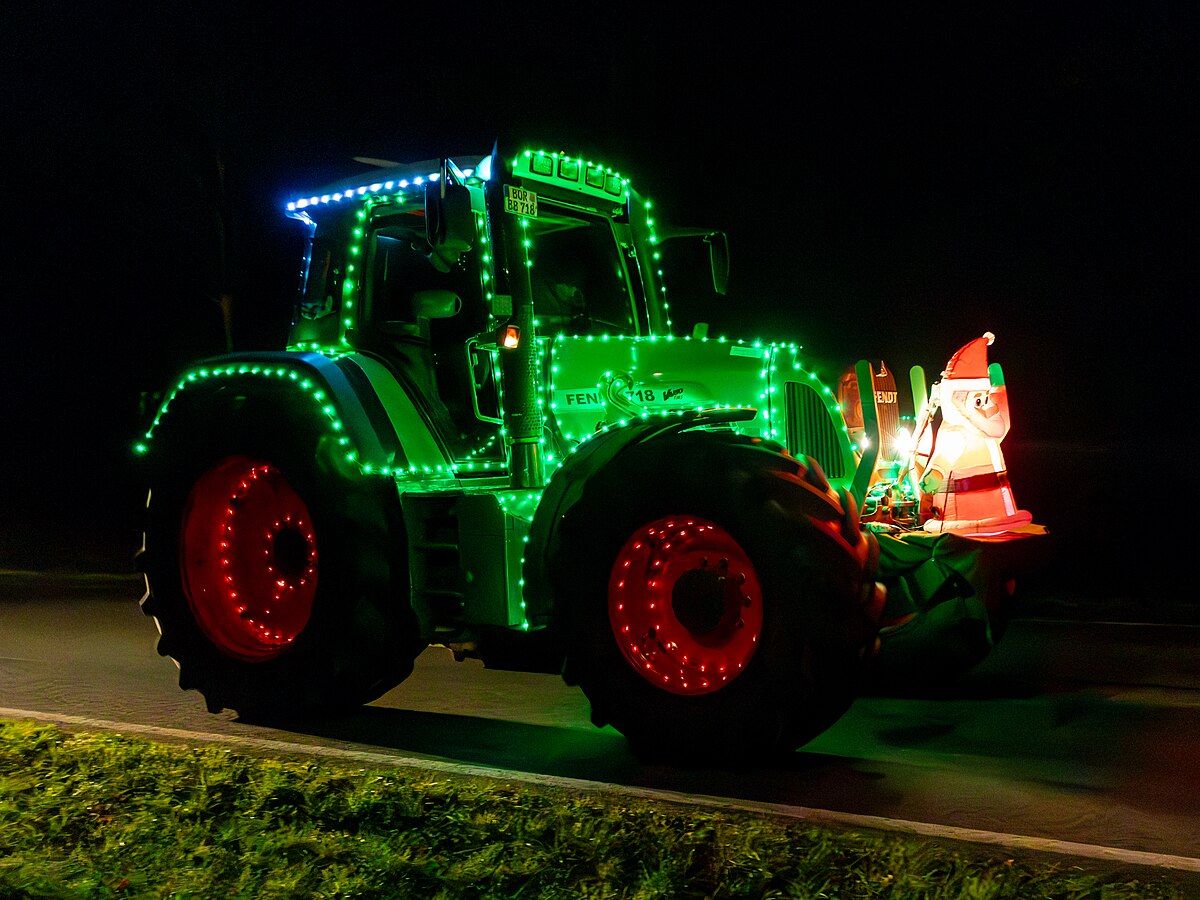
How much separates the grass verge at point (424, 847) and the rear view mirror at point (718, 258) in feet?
12.5

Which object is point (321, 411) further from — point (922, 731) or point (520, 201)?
point (922, 731)

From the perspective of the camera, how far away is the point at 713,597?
6070 millimetres

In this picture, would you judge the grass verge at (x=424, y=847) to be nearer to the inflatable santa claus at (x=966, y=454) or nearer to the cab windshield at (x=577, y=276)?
the inflatable santa claus at (x=966, y=454)

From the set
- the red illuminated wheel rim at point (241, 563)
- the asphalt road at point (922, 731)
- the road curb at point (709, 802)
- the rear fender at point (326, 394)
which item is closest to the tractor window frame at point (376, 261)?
the rear fender at point (326, 394)

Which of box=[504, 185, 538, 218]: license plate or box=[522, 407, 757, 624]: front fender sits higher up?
box=[504, 185, 538, 218]: license plate

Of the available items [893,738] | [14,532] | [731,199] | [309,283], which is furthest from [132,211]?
[893,738]

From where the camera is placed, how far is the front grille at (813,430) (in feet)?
23.9

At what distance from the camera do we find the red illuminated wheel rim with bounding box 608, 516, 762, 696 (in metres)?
6.05

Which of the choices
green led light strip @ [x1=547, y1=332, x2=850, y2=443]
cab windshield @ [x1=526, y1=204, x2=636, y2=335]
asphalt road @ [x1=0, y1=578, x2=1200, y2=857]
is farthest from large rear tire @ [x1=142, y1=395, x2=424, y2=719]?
cab windshield @ [x1=526, y1=204, x2=636, y2=335]

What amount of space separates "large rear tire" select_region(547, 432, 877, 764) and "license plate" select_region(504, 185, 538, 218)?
162cm

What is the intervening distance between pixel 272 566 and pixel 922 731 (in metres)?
3.84

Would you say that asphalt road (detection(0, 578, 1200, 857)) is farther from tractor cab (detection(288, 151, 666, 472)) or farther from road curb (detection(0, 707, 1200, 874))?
tractor cab (detection(288, 151, 666, 472))

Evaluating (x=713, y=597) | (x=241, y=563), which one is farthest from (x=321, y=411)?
(x=713, y=597)

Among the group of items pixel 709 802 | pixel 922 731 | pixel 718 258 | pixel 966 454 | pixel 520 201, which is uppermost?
pixel 520 201
